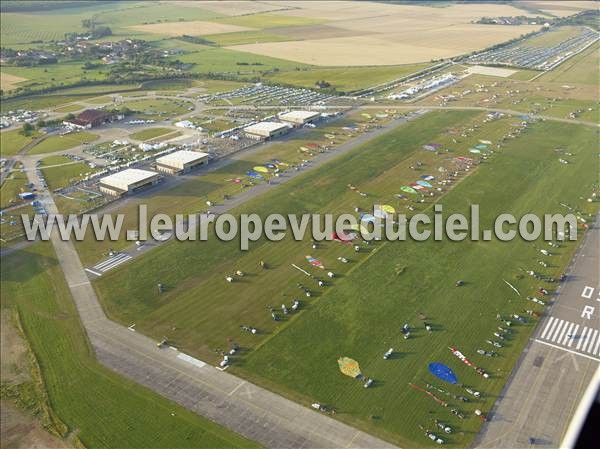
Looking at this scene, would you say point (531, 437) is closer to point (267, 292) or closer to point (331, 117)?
point (267, 292)

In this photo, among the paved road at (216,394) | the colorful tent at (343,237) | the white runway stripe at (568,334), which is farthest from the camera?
the colorful tent at (343,237)

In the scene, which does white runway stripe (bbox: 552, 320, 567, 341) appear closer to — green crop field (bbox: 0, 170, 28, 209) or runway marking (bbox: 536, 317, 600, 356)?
runway marking (bbox: 536, 317, 600, 356)

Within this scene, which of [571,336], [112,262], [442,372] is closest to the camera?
[442,372]

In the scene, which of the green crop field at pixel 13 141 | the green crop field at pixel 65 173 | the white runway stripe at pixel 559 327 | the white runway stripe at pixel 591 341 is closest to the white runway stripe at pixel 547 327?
the white runway stripe at pixel 559 327

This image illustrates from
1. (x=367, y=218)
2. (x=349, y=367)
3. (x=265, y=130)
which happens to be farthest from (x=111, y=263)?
(x=265, y=130)

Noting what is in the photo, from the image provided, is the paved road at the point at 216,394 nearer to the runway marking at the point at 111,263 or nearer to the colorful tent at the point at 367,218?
the runway marking at the point at 111,263

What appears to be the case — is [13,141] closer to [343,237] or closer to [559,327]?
[343,237]
